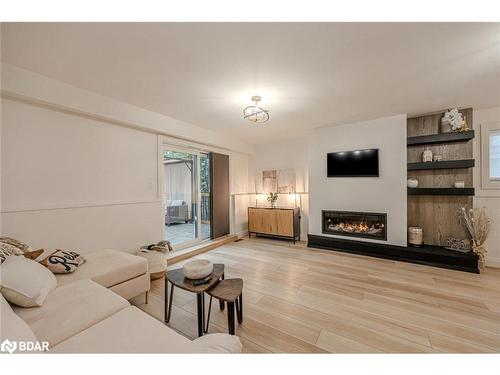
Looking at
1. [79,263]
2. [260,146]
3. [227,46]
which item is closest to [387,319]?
[227,46]

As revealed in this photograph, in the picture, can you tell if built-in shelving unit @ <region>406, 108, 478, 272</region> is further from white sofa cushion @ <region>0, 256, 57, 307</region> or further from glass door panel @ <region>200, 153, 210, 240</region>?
white sofa cushion @ <region>0, 256, 57, 307</region>

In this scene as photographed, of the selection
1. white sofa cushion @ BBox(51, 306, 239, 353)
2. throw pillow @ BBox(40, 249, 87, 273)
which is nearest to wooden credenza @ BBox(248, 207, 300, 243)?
throw pillow @ BBox(40, 249, 87, 273)

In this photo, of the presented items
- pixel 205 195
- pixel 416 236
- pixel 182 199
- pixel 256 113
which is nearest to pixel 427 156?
pixel 416 236

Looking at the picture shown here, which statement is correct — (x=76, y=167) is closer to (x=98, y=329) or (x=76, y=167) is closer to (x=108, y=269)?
(x=108, y=269)

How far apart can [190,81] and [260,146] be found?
341 cm

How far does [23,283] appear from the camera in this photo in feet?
4.21

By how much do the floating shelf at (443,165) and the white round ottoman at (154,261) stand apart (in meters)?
4.19

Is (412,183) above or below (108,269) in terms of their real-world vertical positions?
above

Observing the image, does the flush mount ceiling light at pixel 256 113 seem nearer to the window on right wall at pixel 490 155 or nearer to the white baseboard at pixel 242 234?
the white baseboard at pixel 242 234

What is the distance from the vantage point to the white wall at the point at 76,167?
2.07 metres

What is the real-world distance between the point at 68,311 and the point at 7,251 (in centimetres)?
89

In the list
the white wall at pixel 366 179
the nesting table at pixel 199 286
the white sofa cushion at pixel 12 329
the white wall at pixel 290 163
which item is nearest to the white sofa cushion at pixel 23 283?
the white sofa cushion at pixel 12 329

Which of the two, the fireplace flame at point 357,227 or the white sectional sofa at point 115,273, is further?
the fireplace flame at point 357,227
